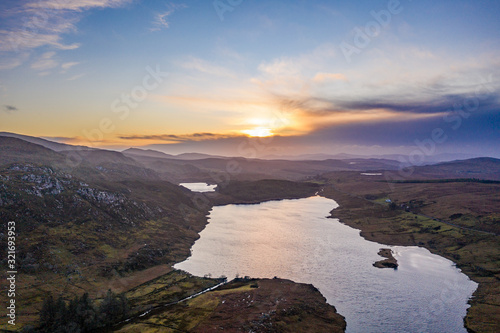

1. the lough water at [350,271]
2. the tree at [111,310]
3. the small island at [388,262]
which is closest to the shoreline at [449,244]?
the lough water at [350,271]

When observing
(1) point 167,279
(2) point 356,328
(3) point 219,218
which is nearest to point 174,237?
(1) point 167,279

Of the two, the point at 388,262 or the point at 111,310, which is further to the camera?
the point at 388,262

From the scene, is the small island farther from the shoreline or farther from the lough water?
the shoreline

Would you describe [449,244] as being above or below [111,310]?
above

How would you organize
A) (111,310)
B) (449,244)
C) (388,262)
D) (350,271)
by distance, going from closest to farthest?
(111,310)
(350,271)
(388,262)
(449,244)

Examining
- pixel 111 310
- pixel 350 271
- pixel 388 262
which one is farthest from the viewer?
pixel 388 262

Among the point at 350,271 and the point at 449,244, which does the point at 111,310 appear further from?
the point at 449,244

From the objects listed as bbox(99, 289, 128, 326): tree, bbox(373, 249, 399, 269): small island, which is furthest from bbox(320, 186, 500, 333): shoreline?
bbox(99, 289, 128, 326): tree

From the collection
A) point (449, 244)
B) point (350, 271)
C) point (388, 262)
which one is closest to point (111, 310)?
point (350, 271)

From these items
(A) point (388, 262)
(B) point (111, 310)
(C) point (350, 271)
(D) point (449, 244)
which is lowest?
(B) point (111, 310)
